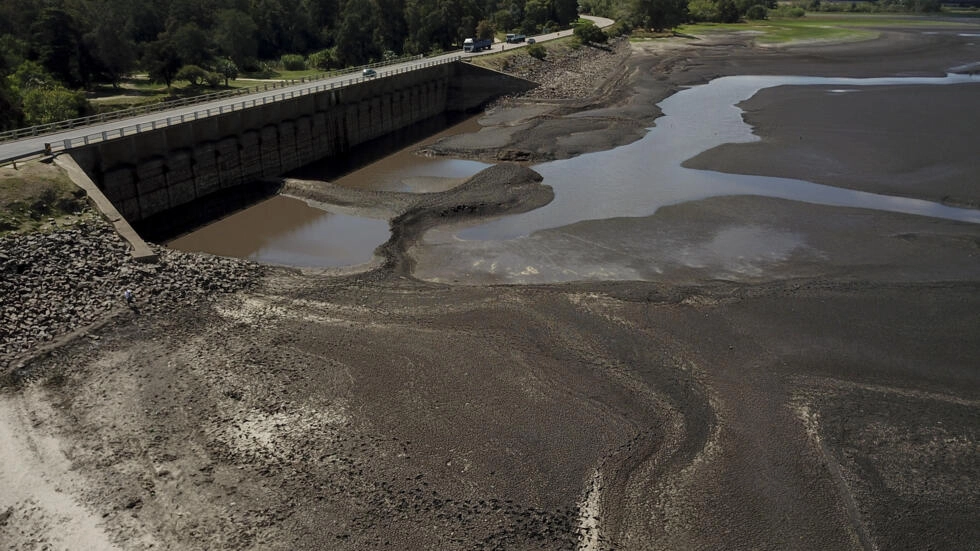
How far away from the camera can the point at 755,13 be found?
597 ft

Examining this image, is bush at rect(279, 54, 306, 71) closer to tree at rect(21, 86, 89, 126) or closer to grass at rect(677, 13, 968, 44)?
tree at rect(21, 86, 89, 126)

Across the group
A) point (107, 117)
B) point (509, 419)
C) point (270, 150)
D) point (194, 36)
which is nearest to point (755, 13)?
point (194, 36)

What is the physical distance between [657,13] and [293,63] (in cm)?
8748

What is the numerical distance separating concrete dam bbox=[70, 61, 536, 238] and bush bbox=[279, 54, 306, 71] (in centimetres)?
3020

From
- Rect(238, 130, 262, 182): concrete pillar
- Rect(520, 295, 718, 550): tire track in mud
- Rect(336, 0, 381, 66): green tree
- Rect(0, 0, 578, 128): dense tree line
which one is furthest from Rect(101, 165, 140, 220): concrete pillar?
Rect(336, 0, 381, 66): green tree

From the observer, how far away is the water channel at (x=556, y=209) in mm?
36906

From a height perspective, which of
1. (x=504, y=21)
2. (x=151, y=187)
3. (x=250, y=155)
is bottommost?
(x=151, y=187)

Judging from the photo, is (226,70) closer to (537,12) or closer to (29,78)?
(29,78)

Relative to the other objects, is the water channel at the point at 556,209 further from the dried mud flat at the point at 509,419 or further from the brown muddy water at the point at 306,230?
the dried mud flat at the point at 509,419

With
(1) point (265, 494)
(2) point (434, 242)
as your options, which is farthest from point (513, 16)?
(1) point (265, 494)

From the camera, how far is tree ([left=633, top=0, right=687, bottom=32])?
488 ft

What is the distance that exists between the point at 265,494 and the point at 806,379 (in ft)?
62.8

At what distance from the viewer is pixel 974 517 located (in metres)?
19.3

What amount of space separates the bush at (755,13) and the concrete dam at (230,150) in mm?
141101
